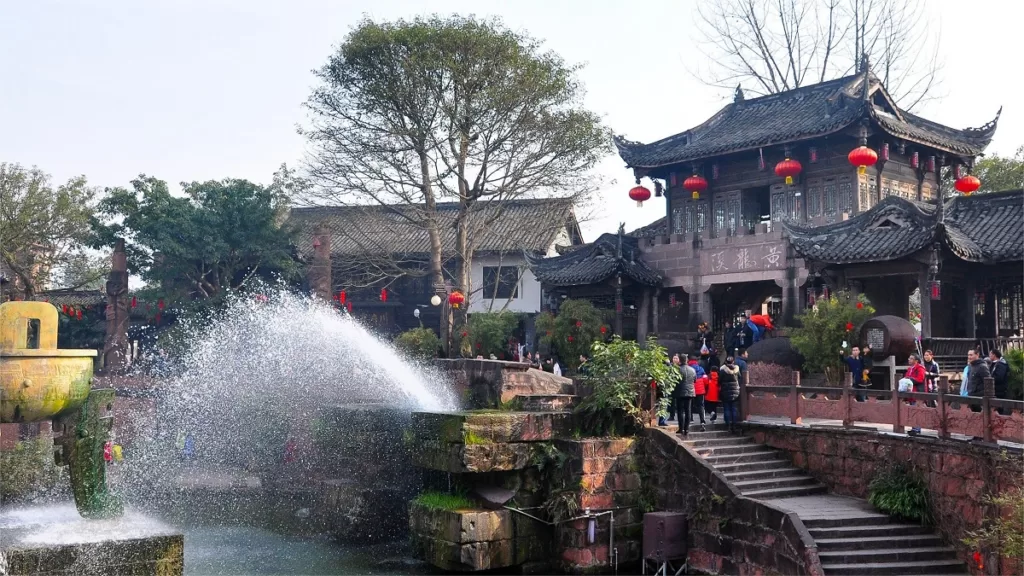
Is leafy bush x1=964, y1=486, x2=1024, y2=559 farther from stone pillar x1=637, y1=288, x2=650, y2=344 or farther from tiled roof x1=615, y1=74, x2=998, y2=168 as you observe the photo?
stone pillar x1=637, y1=288, x2=650, y2=344

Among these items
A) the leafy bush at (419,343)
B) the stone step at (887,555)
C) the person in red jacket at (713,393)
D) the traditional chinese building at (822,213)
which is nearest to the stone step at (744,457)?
the person in red jacket at (713,393)

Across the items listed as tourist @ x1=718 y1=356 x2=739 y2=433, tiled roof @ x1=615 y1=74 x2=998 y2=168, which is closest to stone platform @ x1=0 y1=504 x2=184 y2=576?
tourist @ x1=718 y1=356 x2=739 y2=433

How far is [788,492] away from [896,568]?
242 cm

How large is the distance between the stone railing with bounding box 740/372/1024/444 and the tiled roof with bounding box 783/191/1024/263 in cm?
538

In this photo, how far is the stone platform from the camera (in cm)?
953

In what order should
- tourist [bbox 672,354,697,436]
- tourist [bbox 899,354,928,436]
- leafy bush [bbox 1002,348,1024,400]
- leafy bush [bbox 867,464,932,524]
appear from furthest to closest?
tourist [bbox 672,354,697,436]
tourist [bbox 899,354,928,436]
leafy bush [bbox 1002,348,1024,400]
leafy bush [bbox 867,464,932,524]

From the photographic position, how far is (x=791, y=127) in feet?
83.8

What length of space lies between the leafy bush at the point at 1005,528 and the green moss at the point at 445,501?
23.3 feet

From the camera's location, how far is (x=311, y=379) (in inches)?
826

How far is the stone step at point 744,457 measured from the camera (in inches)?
607

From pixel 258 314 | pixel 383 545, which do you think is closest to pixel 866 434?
pixel 383 545

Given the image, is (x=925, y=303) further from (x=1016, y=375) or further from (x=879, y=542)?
(x=879, y=542)

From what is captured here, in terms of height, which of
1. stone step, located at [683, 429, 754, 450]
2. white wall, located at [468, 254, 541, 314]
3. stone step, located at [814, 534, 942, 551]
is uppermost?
white wall, located at [468, 254, 541, 314]

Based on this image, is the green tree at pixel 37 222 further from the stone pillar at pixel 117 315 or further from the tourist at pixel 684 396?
the tourist at pixel 684 396
